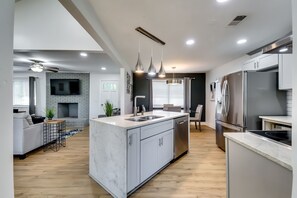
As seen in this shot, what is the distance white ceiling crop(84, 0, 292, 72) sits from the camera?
224cm

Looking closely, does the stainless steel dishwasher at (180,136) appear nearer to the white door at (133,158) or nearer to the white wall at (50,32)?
the white door at (133,158)

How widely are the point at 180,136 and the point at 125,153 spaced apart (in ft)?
5.87

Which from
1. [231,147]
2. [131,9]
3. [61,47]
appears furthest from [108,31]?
[231,147]

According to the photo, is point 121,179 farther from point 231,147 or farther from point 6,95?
point 6,95

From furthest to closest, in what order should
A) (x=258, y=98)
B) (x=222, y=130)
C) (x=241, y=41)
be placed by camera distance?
(x=222, y=130) → (x=241, y=41) → (x=258, y=98)

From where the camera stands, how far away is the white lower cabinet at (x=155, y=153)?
240 cm

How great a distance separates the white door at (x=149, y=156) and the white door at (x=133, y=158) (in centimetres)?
10

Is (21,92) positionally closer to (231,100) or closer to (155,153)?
(155,153)

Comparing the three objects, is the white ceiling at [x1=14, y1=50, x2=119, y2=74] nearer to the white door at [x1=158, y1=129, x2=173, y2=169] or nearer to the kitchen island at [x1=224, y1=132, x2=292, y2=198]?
the white door at [x1=158, y1=129, x2=173, y2=169]

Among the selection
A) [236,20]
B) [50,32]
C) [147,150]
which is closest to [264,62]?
[236,20]

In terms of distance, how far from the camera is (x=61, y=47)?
12.8ft

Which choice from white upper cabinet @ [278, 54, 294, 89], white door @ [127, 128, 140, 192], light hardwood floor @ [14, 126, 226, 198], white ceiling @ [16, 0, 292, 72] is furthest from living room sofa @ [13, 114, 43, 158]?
white upper cabinet @ [278, 54, 294, 89]

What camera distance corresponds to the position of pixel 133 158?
2.17 metres

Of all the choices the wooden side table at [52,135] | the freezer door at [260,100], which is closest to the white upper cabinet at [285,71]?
the freezer door at [260,100]
